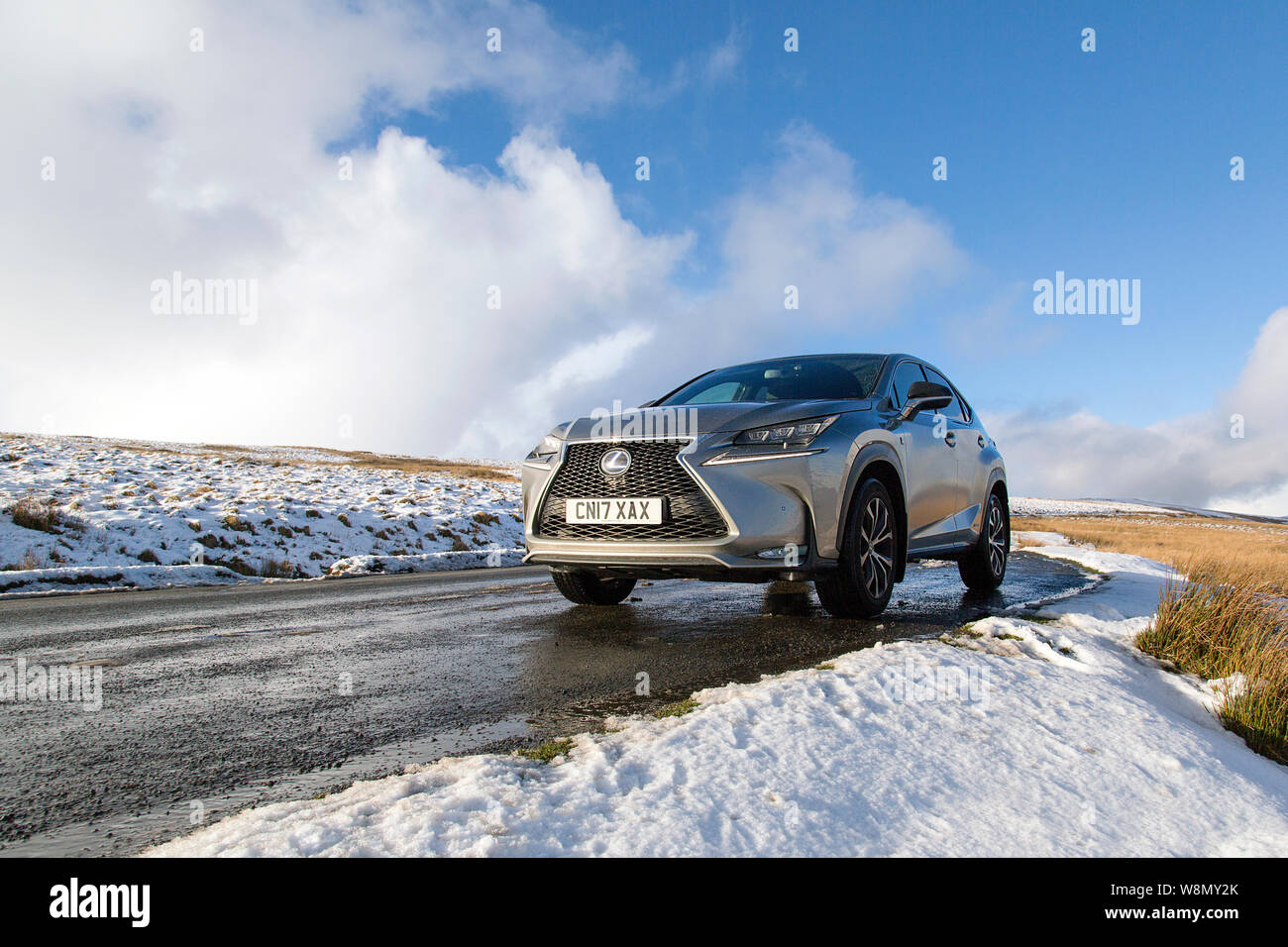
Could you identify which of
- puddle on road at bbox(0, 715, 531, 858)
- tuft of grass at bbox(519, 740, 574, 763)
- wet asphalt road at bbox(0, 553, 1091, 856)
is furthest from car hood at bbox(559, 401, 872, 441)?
tuft of grass at bbox(519, 740, 574, 763)

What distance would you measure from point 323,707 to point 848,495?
3127 mm

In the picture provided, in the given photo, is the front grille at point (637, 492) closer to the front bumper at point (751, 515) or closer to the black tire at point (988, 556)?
the front bumper at point (751, 515)

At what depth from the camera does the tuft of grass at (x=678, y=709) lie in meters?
2.56

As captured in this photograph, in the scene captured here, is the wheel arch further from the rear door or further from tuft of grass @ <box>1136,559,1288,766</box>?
tuft of grass @ <box>1136,559,1288,766</box>

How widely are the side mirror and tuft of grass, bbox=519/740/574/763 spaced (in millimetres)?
4021

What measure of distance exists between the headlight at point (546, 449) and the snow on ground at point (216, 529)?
536 cm

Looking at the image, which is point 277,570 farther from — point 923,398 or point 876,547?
point 923,398

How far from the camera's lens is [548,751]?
2.18 meters

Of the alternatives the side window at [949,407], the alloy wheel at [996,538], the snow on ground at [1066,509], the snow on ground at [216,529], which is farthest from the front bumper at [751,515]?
the snow on ground at [1066,509]

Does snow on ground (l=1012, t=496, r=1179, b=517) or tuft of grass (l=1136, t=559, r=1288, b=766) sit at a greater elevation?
tuft of grass (l=1136, t=559, r=1288, b=766)

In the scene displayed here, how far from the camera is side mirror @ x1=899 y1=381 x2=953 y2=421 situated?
5559 mm

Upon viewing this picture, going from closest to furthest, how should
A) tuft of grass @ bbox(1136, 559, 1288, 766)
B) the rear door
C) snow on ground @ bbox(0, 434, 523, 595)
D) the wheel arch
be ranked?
tuft of grass @ bbox(1136, 559, 1288, 766)
the wheel arch
the rear door
snow on ground @ bbox(0, 434, 523, 595)

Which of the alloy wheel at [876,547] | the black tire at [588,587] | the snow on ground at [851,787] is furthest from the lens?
the black tire at [588,587]

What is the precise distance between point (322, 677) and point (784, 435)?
2784 millimetres
